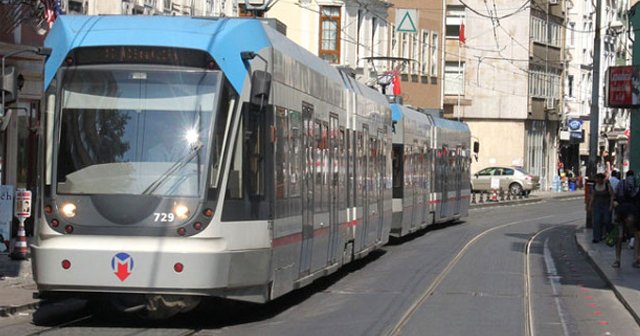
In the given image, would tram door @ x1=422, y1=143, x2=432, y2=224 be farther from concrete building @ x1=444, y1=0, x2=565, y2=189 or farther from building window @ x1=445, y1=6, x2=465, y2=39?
building window @ x1=445, y1=6, x2=465, y2=39

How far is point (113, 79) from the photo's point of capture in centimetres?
1327

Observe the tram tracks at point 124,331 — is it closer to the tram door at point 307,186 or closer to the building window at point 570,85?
the tram door at point 307,186

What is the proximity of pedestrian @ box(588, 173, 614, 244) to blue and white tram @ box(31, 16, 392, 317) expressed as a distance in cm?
1772

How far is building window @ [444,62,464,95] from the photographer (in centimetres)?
7331

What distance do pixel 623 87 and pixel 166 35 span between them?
2388 cm

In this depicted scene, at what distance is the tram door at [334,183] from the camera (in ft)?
59.0

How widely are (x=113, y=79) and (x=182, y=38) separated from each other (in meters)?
0.84

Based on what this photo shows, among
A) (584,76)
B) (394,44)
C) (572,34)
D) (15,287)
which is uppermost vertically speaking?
(572,34)

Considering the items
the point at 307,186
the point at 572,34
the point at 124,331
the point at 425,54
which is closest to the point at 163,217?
the point at 124,331

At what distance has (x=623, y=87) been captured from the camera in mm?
35094

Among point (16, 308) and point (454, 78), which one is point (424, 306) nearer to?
point (16, 308)

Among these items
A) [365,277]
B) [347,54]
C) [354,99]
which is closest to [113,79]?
[354,99]

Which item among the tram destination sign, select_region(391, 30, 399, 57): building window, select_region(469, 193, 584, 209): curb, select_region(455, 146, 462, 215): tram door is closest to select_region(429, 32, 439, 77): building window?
select_region(391, 30, 399, 57): building window

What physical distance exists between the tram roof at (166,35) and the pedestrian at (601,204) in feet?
59.1
